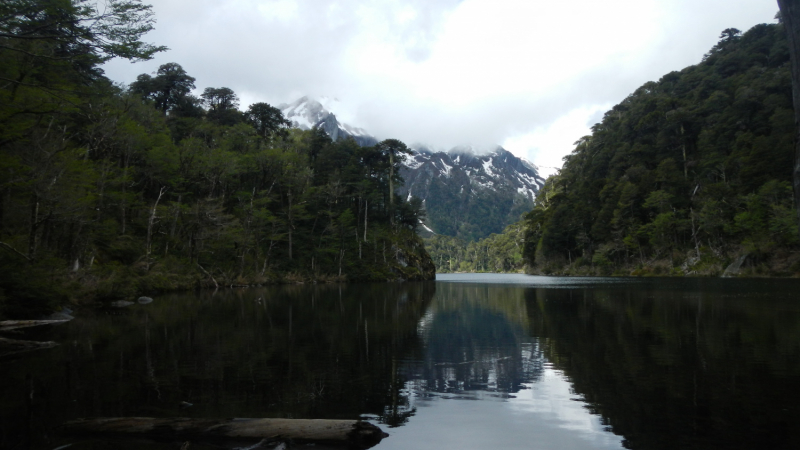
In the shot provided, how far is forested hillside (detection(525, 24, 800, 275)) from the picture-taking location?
171 feet

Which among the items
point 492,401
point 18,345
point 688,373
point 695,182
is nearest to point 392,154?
point 695,182

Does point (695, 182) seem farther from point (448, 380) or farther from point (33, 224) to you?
point (33, 224)

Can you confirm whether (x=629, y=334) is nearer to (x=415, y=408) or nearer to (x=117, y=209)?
(x=415, y=408)

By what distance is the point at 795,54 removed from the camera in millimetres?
4625

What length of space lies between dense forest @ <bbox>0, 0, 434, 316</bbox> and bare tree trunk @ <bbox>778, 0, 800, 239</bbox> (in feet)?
38.7

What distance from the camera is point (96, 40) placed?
34.5 ft

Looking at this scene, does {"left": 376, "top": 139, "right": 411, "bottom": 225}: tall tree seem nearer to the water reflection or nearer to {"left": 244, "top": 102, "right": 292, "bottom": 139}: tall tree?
{"left": 244, "top": 102, "right": 292, "bottom": 139}: tall tree

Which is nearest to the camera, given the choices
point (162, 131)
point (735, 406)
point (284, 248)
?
point (735, 406)

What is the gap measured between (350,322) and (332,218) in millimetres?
44680

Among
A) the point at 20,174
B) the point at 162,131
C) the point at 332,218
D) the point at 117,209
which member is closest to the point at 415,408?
the point at 20,174

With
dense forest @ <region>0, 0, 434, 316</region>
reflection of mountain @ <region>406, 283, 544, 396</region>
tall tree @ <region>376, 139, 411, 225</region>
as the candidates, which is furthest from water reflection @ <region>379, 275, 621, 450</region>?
tall tree @ <region>376, 139, 411, 225</region>

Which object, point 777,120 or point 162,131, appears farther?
point 777,120

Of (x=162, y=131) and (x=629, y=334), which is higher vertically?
(x=162, y=131)

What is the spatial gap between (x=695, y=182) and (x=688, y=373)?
74.2m
